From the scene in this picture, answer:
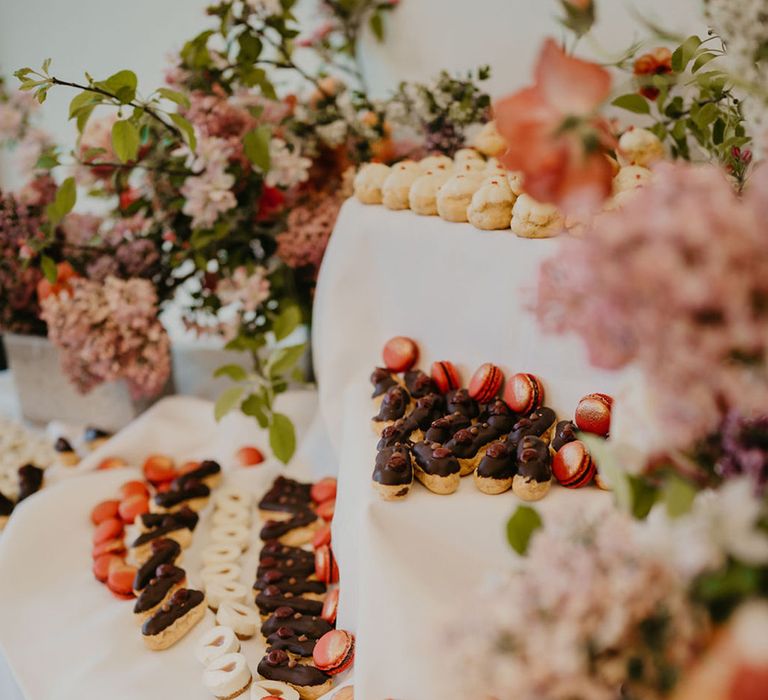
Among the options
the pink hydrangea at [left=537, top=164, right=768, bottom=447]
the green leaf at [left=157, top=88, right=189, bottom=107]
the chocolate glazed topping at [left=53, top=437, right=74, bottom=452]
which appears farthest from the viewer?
the chocolate glazed topping at [left=53, top=437, right=74, bottom=452]

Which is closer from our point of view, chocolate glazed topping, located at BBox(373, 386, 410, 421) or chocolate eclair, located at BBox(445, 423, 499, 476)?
chocolate eclair, located at BBox(445, 423, 499, 476)

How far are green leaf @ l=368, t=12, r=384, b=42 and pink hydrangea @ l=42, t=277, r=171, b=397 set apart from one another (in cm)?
94

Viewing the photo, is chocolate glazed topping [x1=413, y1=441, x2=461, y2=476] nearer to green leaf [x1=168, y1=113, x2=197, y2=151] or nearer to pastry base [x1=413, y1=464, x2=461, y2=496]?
pastry base [x1=413, y1=464, x2=461, y2=496]

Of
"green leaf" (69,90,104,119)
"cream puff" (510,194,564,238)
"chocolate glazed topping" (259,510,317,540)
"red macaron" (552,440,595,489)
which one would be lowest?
"chocolate glazed topping" (259,510,317,540)

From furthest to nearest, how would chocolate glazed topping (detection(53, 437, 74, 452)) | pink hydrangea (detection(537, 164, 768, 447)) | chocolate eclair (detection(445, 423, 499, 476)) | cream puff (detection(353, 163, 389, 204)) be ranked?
1. chocolate glazed topping (detection(53, 437, 74, 452))
2. cream puff (detection(353, 163, 389, 204))
3. chocolate eclair (detection(445, 423, 499, 476))
4. pink hydrangea (detection(537, 164, 768, 447))

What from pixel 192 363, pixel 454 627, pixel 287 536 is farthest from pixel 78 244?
pixel 454 627

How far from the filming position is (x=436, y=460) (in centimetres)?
99

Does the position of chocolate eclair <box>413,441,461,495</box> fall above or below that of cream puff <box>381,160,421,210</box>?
below

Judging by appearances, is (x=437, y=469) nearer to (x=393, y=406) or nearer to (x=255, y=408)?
(x=393, y=406)

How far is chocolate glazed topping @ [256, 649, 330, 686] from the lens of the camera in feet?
3.43

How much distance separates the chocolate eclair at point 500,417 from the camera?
1078mm

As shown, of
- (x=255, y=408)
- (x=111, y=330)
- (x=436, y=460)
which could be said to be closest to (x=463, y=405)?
(x=436, y=460)

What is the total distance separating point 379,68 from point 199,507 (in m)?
1.32

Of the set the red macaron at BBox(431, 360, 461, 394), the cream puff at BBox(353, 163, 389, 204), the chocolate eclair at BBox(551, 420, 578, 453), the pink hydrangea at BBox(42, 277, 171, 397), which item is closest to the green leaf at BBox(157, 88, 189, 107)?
the cream puff at BBox(353, 163, 389, 204)
